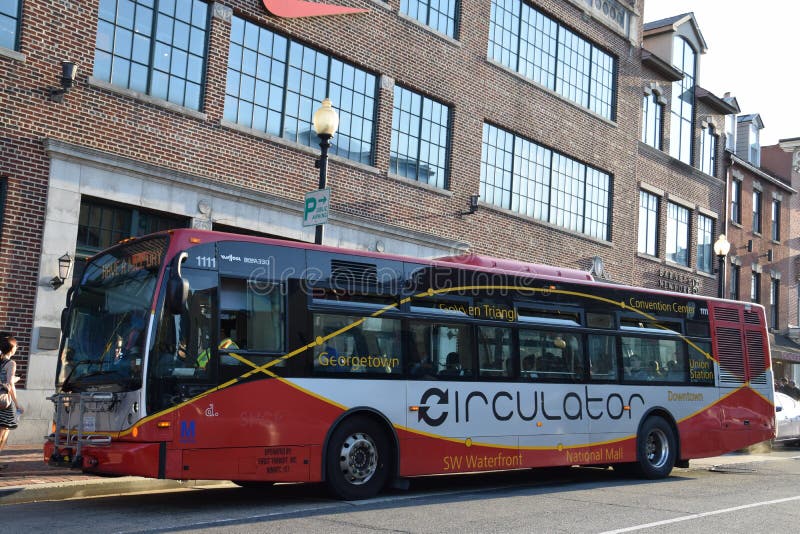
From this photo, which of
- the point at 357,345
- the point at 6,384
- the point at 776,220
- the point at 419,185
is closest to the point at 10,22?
the point at 6,384

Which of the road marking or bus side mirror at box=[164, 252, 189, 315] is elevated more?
bus side mirror at box=[164, 252, 189, 315]

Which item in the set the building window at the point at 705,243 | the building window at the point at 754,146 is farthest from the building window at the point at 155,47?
the building window at the point at 754,146

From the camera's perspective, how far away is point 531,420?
12.1m

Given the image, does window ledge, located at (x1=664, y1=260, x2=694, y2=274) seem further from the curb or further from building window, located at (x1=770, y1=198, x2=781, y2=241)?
the curb

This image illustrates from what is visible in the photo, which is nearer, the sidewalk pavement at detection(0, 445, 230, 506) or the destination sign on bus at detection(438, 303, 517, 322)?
the sidewalk pavement at detection(0, 445, 230, 506)

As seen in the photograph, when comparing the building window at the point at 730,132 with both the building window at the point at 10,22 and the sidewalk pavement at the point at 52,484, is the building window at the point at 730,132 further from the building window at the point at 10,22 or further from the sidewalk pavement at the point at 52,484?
the sidewalk pavement at the point at 52,484

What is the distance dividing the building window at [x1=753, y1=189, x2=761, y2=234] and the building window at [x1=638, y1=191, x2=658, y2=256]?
927cm

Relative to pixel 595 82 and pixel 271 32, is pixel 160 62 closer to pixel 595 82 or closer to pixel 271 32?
pixel 271 32

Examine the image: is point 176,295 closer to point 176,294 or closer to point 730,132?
point 176,294

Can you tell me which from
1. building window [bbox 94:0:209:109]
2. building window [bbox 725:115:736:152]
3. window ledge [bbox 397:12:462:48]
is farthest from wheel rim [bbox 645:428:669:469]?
building window [bbox 725:115:736:152]

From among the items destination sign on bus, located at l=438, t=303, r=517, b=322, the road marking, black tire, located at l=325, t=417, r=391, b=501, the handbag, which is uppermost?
destination sign on bus, located at l=438, t=303, r=517, b=322

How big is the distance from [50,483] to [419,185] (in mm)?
11903

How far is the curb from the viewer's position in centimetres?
944

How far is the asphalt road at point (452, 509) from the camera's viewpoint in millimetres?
8172
